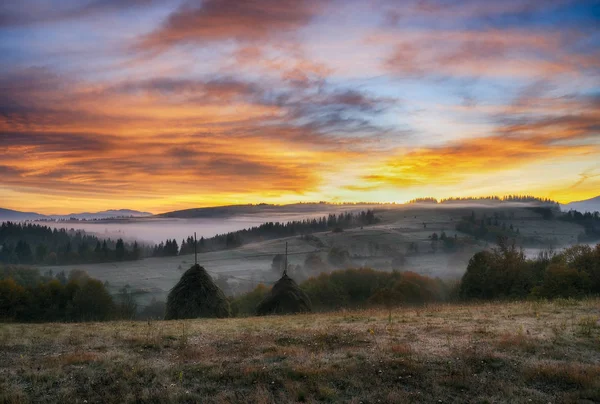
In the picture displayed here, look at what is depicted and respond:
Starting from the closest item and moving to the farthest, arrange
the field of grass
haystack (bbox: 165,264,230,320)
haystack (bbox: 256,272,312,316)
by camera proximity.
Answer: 1. the field of grass
2. haystack (bbox: 165,264,230,320)
3. haystack (bbox: 256,272,312,316)

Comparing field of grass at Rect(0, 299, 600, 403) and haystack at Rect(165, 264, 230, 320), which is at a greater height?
field of grass at Rect(0, 299, 600, 403)

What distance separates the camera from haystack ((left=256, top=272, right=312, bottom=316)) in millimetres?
38781

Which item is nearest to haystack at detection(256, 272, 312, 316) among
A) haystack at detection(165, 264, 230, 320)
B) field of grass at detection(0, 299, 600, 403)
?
haystack at detection(165, 264, 230, 320)

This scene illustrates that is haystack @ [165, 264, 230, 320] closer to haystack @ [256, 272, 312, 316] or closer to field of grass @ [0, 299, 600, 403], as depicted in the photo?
haystack @ [256, 272, 312, 316]

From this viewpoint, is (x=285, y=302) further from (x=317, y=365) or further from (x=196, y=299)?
(x=317, y=365)

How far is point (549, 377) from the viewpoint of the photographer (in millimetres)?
10305

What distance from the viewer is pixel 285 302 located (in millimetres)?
39188

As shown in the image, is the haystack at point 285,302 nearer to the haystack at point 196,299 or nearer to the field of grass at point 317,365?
the haystack at point 196,299

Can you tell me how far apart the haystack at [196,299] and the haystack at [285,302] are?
182 inches

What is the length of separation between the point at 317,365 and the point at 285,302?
28.3m

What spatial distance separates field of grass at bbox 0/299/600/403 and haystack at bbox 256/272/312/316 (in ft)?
73.2

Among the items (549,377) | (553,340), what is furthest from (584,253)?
(549,377)

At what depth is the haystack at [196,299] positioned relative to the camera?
34.2 m

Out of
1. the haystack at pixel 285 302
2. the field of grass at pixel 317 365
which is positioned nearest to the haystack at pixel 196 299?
the haystack at pixel 285 302
